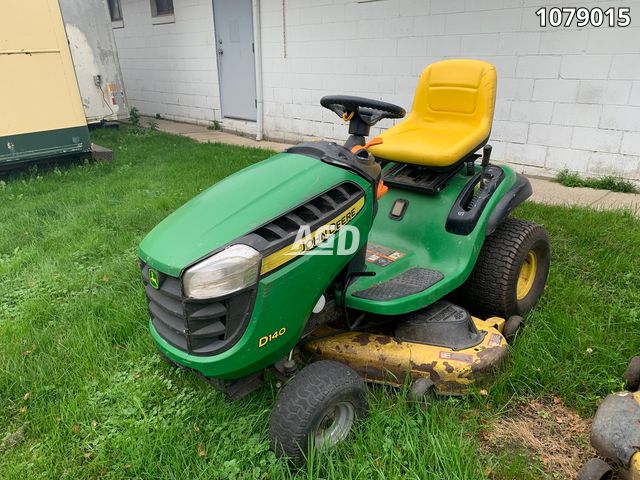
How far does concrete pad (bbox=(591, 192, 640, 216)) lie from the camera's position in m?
4.08

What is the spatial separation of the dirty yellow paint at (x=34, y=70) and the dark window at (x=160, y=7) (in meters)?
4.49

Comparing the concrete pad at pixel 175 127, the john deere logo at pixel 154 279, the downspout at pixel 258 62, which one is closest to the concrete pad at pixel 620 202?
the john deere logo at pixel 154 279

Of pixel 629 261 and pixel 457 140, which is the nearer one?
pixel 457 140

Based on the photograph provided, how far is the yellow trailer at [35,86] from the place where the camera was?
5.30 m

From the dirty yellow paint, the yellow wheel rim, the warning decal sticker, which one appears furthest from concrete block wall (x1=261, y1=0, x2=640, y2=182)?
the warning decal sticker

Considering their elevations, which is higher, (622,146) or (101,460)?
(622,146)

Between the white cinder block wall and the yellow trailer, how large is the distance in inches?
116

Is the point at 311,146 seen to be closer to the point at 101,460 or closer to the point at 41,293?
the point at 101,460

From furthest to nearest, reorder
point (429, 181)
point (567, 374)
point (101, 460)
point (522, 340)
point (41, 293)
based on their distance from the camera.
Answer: point (41, 293), point (429, 181), point (522, 340), point (567, 374), point (101, 460)

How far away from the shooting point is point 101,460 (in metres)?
1.85

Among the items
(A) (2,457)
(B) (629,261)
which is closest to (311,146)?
(A) (2,457)

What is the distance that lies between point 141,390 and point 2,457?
0.54m

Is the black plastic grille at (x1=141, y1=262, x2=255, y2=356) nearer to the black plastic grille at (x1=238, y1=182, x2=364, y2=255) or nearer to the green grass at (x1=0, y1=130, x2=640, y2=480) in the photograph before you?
the black plastic grille at (x1=238, y1=182, x2=364, y2=255)

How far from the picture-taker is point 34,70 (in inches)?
216
